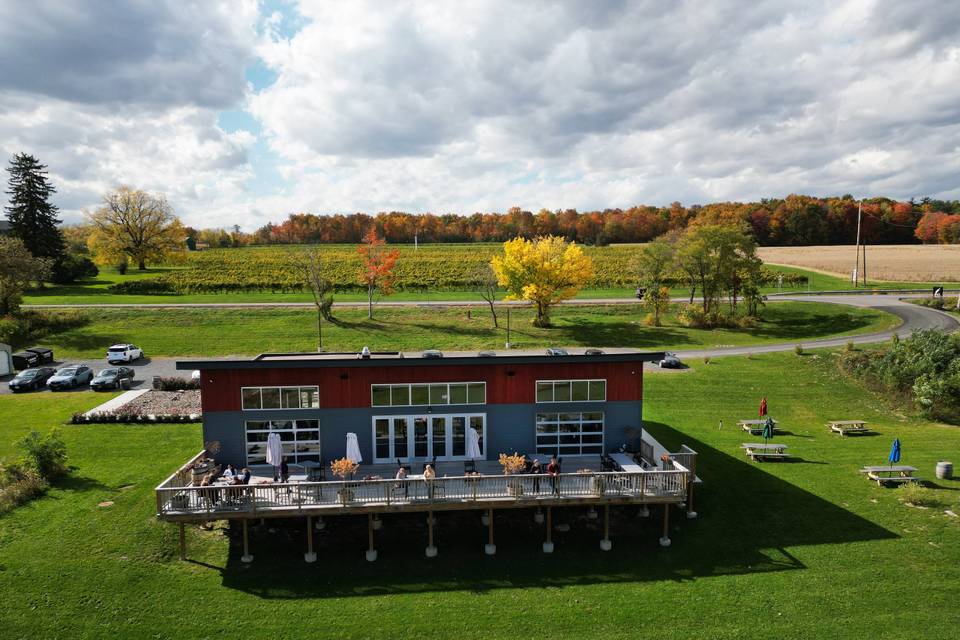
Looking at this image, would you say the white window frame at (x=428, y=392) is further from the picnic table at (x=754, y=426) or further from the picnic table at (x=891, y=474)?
the picnic table at (x=754, y=426)

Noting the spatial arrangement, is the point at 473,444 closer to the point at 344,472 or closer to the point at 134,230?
the point at 344,472

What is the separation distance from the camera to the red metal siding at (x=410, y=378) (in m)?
19.3

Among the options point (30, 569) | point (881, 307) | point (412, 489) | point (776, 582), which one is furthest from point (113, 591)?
point (881, 307)

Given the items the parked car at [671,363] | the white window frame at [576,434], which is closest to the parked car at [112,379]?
the white window frame at [576,434]

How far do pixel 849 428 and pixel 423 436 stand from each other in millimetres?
21969

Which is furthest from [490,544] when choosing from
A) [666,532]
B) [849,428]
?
[849,428]

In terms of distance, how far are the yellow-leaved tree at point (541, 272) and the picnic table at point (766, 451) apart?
27.5 m

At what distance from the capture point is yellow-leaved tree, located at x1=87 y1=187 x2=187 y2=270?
76375 millimetres

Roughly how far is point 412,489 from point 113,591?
8.47m

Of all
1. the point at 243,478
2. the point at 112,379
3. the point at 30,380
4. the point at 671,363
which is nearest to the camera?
the point at 243,478

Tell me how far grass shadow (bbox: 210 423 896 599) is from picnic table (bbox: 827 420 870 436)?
9263 mm

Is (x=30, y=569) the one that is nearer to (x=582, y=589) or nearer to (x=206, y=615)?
(x=206, y=615)

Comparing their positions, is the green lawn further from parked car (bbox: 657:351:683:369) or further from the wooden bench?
the wooden bench

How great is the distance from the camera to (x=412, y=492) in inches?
683
